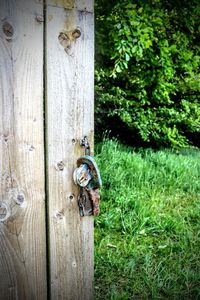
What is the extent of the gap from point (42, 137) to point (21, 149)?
0.10 m

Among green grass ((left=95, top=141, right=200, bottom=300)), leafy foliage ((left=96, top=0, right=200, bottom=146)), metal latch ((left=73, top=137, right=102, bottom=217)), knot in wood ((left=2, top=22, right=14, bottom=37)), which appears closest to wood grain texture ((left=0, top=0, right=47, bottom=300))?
knot in wood ((left=2, top=22, right=14, bottom=37))

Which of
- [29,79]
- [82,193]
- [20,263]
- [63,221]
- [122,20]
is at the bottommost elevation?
[20,263]

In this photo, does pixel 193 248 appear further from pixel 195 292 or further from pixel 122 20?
pixel 122 20

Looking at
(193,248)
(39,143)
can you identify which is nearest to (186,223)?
(193,248)

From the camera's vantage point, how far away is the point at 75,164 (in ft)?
5.29

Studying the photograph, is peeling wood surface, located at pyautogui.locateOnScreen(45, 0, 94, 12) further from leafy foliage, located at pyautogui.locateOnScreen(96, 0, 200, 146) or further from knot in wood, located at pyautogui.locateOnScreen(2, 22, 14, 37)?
leafy foliage, located at pyautogui.locateOnScreen(96, 0, 200, 146)

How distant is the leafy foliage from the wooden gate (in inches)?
116

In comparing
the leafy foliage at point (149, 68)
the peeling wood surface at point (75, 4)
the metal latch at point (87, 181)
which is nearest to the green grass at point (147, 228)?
the leafy foliage at point (149, 68)

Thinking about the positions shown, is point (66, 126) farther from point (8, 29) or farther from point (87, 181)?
point (8, 29)

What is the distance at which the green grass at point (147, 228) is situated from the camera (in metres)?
2.64

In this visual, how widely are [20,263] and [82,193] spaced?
0.38m

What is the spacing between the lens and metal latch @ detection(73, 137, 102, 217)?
5.21 ft

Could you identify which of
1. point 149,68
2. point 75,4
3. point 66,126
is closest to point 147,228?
point 66,126

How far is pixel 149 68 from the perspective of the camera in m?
5.56
